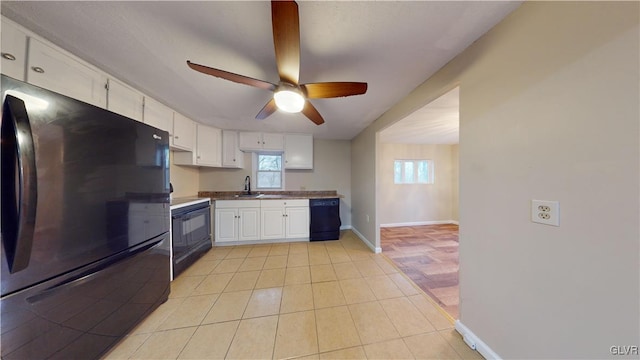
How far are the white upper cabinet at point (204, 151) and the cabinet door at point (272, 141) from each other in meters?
0.78

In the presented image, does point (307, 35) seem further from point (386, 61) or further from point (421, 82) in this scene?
point (421, 82)

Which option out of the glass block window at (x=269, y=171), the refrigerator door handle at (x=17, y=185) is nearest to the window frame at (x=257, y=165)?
the glass block window at (x=269, y=171)

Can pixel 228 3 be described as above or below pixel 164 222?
above

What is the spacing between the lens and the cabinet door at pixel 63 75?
1181 mm

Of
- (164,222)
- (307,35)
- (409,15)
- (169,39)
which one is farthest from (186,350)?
(409,15)

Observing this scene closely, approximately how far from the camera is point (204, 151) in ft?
10.2

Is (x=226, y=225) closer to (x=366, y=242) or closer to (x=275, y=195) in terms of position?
(x=275, y=195)

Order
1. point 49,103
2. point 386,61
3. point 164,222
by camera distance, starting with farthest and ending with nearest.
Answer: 1. point 164,222
2. point 386,61
3. point 49,103

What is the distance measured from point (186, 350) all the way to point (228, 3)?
7.40ft

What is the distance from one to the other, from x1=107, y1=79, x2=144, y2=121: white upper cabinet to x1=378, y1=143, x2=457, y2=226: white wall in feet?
14.4

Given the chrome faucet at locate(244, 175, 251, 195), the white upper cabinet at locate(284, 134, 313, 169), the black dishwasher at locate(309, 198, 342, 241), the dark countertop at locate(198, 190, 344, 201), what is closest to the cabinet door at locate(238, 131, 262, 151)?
the white upper cabinet at locate(284, 134, 313, 169)

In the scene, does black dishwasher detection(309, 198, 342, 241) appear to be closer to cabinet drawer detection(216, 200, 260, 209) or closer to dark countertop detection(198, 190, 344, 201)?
dark countertop detection(198, 190, 344, 201)

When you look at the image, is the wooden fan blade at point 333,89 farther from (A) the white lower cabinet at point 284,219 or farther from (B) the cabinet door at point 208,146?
(B) the cabinet door at point 208,146

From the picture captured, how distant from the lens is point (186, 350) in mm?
1296
